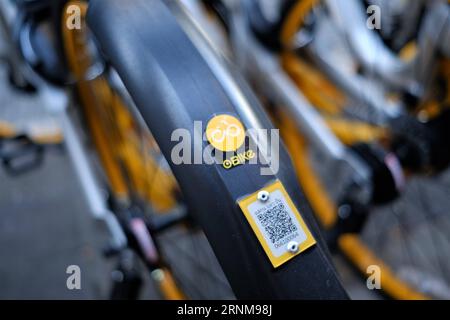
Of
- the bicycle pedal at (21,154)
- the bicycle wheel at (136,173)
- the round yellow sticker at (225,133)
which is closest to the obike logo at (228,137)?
the round yellow sticker at (225,133)

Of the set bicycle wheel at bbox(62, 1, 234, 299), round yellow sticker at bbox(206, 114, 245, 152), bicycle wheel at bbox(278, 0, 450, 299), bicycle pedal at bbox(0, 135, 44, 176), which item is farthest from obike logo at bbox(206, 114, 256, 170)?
bicycle pedal at bbox(0, 135, 44, 176)

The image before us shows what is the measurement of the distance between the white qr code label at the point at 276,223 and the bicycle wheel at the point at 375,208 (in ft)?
2.00

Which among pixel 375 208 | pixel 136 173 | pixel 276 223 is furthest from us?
pixel 375 208

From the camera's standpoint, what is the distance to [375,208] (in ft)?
4.61

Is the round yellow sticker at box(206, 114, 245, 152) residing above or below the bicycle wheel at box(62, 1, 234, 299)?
above

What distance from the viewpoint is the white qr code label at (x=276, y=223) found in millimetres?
584

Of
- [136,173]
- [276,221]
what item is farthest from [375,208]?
[276,221]

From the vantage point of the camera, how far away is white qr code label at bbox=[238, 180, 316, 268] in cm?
58

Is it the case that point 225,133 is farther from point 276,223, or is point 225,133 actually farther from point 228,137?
point 276,223

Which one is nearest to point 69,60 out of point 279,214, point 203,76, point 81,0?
point 81,0

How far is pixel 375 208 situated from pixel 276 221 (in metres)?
0.87

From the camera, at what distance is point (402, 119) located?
1102 millimetres

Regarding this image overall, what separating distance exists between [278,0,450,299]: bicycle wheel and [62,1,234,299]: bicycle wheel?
30 cm

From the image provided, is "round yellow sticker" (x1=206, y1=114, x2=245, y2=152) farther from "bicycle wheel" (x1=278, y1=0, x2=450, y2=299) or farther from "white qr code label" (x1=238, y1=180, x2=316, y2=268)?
"bicycle wheel" (x1=278, y1=0, x2=450, y2=299)
